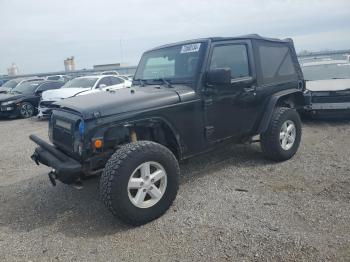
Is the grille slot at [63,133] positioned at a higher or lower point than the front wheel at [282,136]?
higher

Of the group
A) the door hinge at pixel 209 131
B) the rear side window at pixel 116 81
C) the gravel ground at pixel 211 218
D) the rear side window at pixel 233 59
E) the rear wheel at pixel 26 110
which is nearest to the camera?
the gravel ground at pixel 211 218

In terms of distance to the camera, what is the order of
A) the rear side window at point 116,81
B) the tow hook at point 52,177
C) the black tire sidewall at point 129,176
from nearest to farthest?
the black tire sidewall at point 129,176, the tow hook at point 52,177, the rear side window at point 116,81

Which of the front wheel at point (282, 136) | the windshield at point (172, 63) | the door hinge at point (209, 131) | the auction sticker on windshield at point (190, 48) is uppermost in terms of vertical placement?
the auction sticker on windshield at point (190, 48)

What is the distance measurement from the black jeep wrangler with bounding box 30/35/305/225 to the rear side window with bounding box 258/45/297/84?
17 millimetres

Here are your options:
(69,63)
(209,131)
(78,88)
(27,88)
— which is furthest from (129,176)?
(69,63)

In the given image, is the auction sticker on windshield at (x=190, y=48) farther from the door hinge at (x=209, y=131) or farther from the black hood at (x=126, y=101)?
the door hinge at (x=209, y=131)

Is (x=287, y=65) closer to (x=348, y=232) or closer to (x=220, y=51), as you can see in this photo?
(x=220, y=51)

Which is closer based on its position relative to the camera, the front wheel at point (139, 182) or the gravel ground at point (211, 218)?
the gravel ground at point (211, 218)

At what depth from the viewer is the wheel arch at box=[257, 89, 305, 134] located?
5152 millimetres

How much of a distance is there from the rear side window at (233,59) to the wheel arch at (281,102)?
24.7 inches

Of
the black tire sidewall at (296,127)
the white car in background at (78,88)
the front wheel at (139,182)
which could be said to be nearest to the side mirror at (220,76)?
the front wheel at (139,182)

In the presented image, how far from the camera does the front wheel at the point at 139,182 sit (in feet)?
11.2

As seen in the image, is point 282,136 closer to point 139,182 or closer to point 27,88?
point 139,182

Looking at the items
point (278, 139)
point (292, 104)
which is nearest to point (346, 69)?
point (292, 104)
